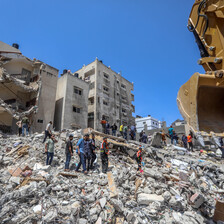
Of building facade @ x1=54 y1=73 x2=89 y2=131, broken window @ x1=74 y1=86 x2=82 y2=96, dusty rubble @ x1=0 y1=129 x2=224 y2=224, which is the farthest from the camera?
broken window @ x1=74 y1=86 x2=82 y2=96

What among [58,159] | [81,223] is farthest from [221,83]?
[58,159]

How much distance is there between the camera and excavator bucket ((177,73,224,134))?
10.3 ft

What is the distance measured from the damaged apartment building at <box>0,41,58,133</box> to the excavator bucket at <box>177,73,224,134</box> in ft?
54.5

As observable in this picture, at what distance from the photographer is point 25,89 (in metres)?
17.9

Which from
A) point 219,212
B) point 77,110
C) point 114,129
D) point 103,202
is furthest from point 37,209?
point 77,110

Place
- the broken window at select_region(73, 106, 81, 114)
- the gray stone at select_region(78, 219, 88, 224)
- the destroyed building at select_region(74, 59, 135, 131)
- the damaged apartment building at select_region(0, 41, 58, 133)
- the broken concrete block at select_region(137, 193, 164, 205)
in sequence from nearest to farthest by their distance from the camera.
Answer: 1. the gray stone at select_region(78, 219, 88, 224)
2. the broken concrete block at select_region(137, 193, 164, 205)
3. the damaged apartment building at select_region(0, 41, 58, 133)
4. the broken window at select_region(73, 106, 81, 114)
5. the destroyed building at select_region(74, 59, 135, 131)

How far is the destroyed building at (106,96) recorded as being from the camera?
28.9 meters

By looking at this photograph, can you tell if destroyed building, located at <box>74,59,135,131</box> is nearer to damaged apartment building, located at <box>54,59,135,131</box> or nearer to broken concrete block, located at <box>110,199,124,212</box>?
damaged apartment building, located at <box>54,59,135,131</box>

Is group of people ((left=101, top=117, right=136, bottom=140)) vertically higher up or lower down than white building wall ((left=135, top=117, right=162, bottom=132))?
lower down

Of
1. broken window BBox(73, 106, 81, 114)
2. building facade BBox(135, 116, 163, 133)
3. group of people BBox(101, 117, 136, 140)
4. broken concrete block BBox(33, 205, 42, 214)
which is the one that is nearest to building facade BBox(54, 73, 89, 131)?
broken window BBox(73, 106, 81, 114)

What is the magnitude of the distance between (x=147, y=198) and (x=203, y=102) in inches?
122

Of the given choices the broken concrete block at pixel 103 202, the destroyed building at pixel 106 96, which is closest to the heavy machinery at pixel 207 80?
the broken concrete block at pixel 103 202

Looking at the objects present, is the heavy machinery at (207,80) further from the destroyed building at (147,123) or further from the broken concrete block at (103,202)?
the destroyed building at (147,123)

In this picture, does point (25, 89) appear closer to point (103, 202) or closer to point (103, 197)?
point (103, 197)
